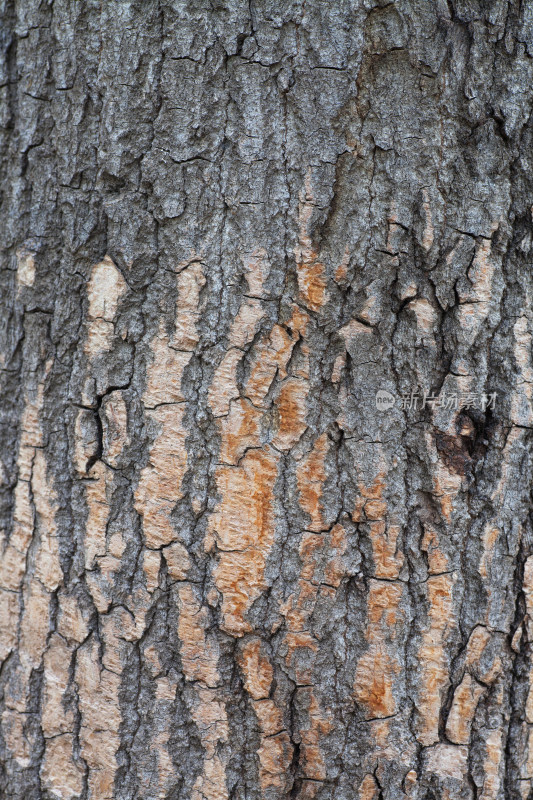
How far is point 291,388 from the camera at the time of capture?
123 centimetres

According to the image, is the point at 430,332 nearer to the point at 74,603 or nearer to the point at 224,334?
the point at 224,334

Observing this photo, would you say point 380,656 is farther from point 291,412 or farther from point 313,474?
point 291,412

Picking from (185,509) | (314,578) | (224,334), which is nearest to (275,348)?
(224,334)

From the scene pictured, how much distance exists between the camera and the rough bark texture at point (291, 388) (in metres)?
1.20

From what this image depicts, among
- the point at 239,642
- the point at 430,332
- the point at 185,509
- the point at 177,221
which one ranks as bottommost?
the point at 239,642

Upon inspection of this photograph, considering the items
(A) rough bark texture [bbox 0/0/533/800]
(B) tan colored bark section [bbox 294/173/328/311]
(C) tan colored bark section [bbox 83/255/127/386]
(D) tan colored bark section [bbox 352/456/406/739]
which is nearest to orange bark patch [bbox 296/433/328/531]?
(A) rough bark texture [bbox 0/0/533/800]

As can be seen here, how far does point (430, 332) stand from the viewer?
125 cm

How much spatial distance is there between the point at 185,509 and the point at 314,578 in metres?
0.31

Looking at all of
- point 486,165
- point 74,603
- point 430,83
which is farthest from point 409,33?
point 74,603

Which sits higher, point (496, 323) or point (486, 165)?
point (486, 165)

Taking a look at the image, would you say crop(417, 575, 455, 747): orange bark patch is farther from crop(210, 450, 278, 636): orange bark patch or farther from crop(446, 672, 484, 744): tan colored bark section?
crop(210, 450, 278, 636): orange bark patch

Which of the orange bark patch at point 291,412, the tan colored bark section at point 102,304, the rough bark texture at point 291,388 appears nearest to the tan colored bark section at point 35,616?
the rough bark texture at point 291,388

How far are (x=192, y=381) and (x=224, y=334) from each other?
121 millimetres

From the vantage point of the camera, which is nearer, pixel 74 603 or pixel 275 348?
pixel 275 348
